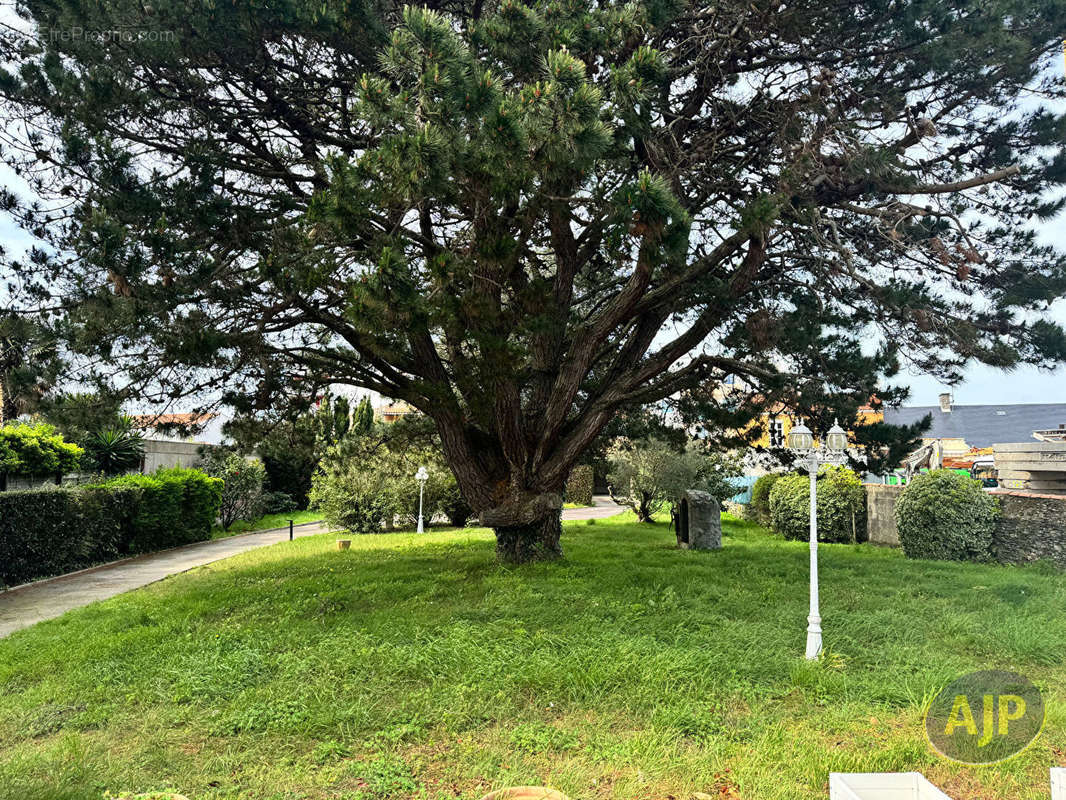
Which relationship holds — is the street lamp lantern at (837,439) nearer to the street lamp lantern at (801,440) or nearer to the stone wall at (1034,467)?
the street lamp lantern at (801,440)

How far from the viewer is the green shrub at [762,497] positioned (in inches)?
773

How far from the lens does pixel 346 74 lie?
757 cm

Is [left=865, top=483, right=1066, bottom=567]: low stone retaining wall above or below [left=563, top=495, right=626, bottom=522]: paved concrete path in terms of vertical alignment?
above

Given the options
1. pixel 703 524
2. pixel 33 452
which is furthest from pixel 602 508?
pixel 33 452

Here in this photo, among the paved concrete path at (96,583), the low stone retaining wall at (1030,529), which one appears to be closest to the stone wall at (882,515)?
the low stone retaining wall at (1030,529)

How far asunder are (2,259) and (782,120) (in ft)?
28.1

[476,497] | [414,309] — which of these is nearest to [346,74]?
[414,309]

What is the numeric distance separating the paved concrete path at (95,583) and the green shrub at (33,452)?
2.19 meters

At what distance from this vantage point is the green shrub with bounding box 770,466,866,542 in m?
16.1

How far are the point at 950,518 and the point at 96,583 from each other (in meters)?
15.0

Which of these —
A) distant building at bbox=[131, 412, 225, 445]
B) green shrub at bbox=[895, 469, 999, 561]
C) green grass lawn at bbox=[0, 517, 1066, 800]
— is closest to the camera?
green grass lawn at bbox=[0, 517, 1066, 800]
